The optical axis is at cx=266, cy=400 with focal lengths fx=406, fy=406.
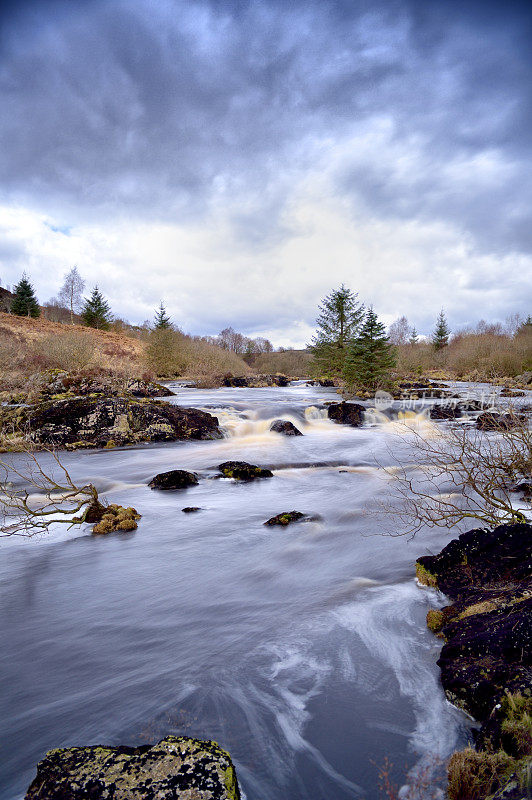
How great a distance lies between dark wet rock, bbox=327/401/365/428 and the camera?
17.5 m

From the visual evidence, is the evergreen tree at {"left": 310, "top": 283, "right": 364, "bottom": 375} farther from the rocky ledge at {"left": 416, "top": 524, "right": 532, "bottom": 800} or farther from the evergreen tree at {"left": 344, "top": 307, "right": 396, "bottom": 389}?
the rocky ledge at {"left": 416, "top": 524, "right": 532, "bottom": 800}

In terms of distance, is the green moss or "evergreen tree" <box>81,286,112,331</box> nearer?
the green moss

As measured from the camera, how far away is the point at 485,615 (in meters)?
3.15

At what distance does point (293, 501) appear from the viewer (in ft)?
26.7

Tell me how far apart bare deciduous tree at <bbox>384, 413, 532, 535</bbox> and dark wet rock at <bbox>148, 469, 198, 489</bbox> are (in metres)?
4.17

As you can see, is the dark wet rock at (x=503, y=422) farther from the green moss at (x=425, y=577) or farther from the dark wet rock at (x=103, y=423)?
the dark wet rock at (x=103, y=423)

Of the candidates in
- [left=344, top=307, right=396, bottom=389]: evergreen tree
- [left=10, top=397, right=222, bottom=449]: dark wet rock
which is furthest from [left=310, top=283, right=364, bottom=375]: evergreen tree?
[left=10, top=397, right=222, bottom=449]: dark wet rock

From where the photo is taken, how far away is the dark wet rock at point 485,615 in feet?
8.38

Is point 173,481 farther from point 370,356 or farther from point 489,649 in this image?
point 370,356

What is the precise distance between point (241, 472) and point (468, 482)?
18.6ft

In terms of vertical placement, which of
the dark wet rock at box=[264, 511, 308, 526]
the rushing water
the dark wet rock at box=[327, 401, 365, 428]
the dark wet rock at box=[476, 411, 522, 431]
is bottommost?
the rushing water

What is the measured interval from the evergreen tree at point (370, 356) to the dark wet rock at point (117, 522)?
1957cm

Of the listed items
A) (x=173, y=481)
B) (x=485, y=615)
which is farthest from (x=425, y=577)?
(x=173, y=481)

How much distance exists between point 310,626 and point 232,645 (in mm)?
798
